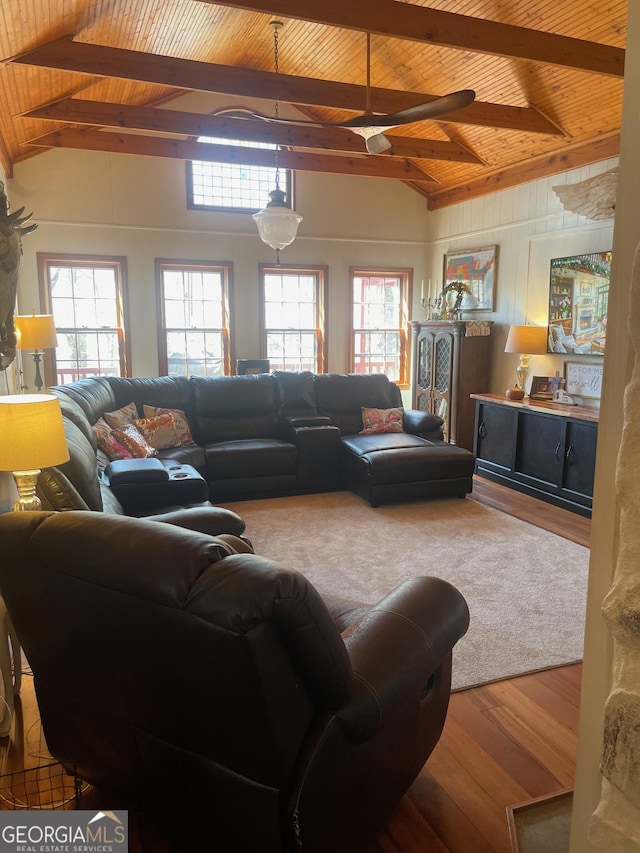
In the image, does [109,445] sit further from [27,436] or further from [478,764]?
[478,764]

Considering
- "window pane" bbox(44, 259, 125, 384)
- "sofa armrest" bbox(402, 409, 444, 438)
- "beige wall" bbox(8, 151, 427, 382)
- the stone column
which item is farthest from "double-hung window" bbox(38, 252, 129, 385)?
the stone column

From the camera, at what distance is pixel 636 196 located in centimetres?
92

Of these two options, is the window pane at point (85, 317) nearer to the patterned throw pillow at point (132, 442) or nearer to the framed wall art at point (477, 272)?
the patterned throw pillow at point (132, 442)

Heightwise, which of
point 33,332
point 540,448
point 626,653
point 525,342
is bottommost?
point 540,448

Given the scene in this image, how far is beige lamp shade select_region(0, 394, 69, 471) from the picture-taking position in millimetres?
2152

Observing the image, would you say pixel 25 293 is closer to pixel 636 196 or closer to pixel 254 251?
pixel 254 251

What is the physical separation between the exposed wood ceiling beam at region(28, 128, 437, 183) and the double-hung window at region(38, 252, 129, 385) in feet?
3.91

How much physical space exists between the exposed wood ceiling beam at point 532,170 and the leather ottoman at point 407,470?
269 cm

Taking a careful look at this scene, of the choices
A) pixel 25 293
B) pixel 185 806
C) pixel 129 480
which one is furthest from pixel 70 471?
pixel 25 293

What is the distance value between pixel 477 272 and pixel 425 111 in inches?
158

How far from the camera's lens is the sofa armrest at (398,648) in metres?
1.37

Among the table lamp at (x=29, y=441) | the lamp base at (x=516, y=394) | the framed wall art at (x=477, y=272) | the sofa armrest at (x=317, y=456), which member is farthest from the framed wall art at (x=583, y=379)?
the table lamp at (x=29, y=441)

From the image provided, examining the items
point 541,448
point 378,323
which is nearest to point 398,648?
point 541,448

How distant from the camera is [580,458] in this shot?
4.86m
